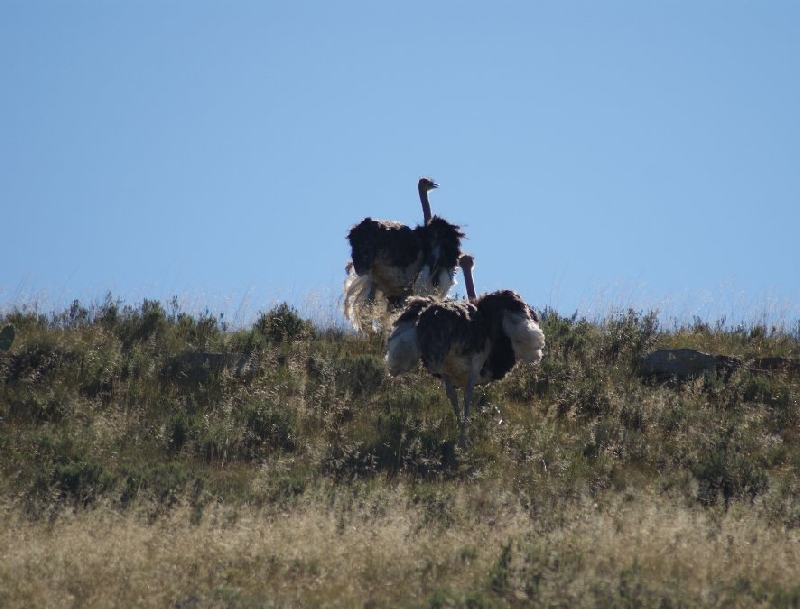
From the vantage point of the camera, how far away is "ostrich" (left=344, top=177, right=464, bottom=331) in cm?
1575

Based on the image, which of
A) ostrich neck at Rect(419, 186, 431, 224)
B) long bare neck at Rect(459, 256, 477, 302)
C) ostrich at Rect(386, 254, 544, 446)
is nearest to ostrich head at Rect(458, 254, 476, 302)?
long bare neck at Rect(459, 256, 477, 302)

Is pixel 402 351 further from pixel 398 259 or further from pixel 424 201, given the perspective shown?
pixel 424 201

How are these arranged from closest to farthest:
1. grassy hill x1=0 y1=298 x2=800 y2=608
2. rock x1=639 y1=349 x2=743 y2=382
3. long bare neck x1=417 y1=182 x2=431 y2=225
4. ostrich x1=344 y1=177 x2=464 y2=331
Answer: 1. grassy hill x1=0 y1=298 x2=800 y2=608
2. rock x1=639 y1=349 x2=743 y2=382
3. ostrich x1=344 y1=177 x2=464 y2=331
4. long bare neck x1=417 y1=182 x2=431 y2=225

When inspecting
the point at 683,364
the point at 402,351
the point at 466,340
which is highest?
the point at 683,364

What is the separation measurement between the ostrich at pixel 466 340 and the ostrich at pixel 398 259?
143 inches

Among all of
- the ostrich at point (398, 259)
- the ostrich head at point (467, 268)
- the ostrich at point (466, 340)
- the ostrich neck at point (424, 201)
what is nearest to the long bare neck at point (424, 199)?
the ostrich neck at point (424, 201)

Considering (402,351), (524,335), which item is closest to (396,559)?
(402,351)

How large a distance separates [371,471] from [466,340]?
4.65 ft

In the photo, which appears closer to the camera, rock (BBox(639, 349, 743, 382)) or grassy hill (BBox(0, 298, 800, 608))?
grassy hill (BBox(0, 298, 800, 608))

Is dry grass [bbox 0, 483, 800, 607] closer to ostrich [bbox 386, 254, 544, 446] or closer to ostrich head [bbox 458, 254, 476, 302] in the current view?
ostrich [bbox 386, 254, 544, 446]

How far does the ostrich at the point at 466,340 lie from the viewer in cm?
1159

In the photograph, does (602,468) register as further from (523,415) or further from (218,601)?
(218,601)

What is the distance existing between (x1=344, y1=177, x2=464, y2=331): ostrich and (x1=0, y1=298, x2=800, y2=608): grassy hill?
77 cm

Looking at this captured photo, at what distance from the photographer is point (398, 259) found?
51.7 feet
